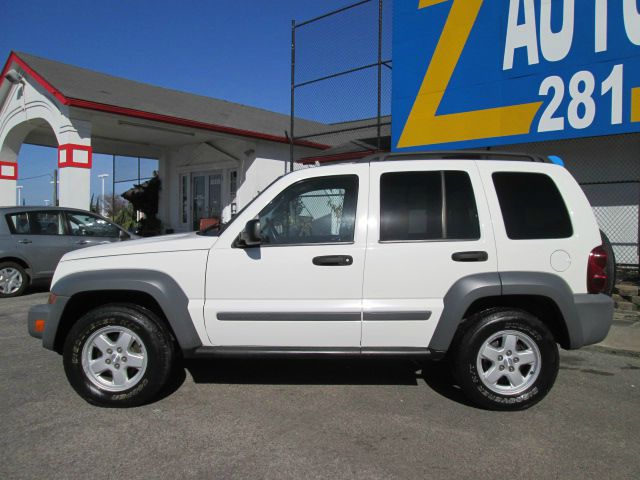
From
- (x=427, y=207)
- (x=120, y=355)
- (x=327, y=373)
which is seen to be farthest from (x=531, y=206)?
(x=120, y=355)

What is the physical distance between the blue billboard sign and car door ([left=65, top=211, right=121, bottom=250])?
228 inches

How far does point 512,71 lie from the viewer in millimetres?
8492

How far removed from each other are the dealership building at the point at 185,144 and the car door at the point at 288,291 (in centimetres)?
615

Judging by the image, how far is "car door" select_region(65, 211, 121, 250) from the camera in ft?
29.8

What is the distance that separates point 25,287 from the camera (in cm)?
870

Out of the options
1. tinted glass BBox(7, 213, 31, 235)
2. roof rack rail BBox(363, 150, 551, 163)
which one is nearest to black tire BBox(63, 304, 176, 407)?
roof rack rail BBox(363, 150, 551, 163)

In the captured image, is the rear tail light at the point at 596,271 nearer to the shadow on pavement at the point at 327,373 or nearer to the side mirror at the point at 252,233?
the shadow on pavement at the point at 327,373

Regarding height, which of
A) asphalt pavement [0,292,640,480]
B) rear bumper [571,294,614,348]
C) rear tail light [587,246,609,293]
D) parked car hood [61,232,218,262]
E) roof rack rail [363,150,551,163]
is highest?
roof rack rail [363,150,551,163]

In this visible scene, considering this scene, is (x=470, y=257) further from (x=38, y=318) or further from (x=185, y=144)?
(x=185, y=144)

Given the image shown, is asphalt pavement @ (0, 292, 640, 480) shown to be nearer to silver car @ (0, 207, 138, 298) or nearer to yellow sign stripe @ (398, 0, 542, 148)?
silver car @ (0, 207, 138, 298)

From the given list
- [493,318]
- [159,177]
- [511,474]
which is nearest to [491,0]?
[493,318]

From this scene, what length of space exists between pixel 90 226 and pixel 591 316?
864cm

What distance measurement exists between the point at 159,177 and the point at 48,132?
3.83 metres

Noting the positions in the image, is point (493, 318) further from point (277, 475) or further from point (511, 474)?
point (277, 475)
